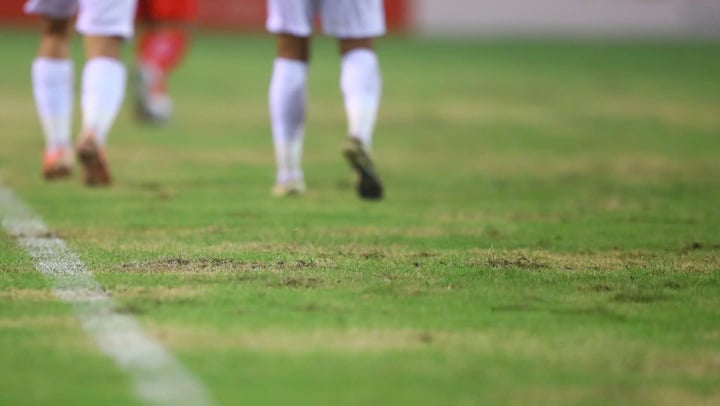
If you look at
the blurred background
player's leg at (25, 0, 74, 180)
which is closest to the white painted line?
player's leg at (25, 0, 74, 180)

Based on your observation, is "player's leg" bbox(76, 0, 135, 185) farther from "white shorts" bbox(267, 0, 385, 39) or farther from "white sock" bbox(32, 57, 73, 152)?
"white shorts" bbox(267, 0, 385, 39)

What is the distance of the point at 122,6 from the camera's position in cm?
824

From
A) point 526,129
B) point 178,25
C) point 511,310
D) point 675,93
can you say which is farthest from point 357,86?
point 675,93

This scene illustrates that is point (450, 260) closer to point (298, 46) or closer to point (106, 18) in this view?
point (298, 46)

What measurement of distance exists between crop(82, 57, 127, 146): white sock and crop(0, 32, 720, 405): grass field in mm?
386

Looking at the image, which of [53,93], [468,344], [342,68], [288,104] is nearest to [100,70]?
[53,93]

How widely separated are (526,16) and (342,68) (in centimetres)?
2581

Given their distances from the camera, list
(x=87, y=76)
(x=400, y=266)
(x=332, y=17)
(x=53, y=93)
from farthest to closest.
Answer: (x=53, y=93), (x=87, y=76), (x=332, y=17), (x=400, y=266)

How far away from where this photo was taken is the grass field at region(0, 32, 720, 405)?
12.7 feet

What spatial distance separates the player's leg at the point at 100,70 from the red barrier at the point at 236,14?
23.2 metres

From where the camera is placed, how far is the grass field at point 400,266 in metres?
3.87

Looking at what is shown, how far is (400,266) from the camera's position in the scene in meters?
5.69

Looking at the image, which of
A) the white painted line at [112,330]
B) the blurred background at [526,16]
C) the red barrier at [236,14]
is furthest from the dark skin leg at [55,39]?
the blurred background at [526,16]

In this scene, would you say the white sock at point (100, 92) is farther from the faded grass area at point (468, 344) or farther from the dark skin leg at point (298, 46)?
the faded grass area at point (468, 344)
